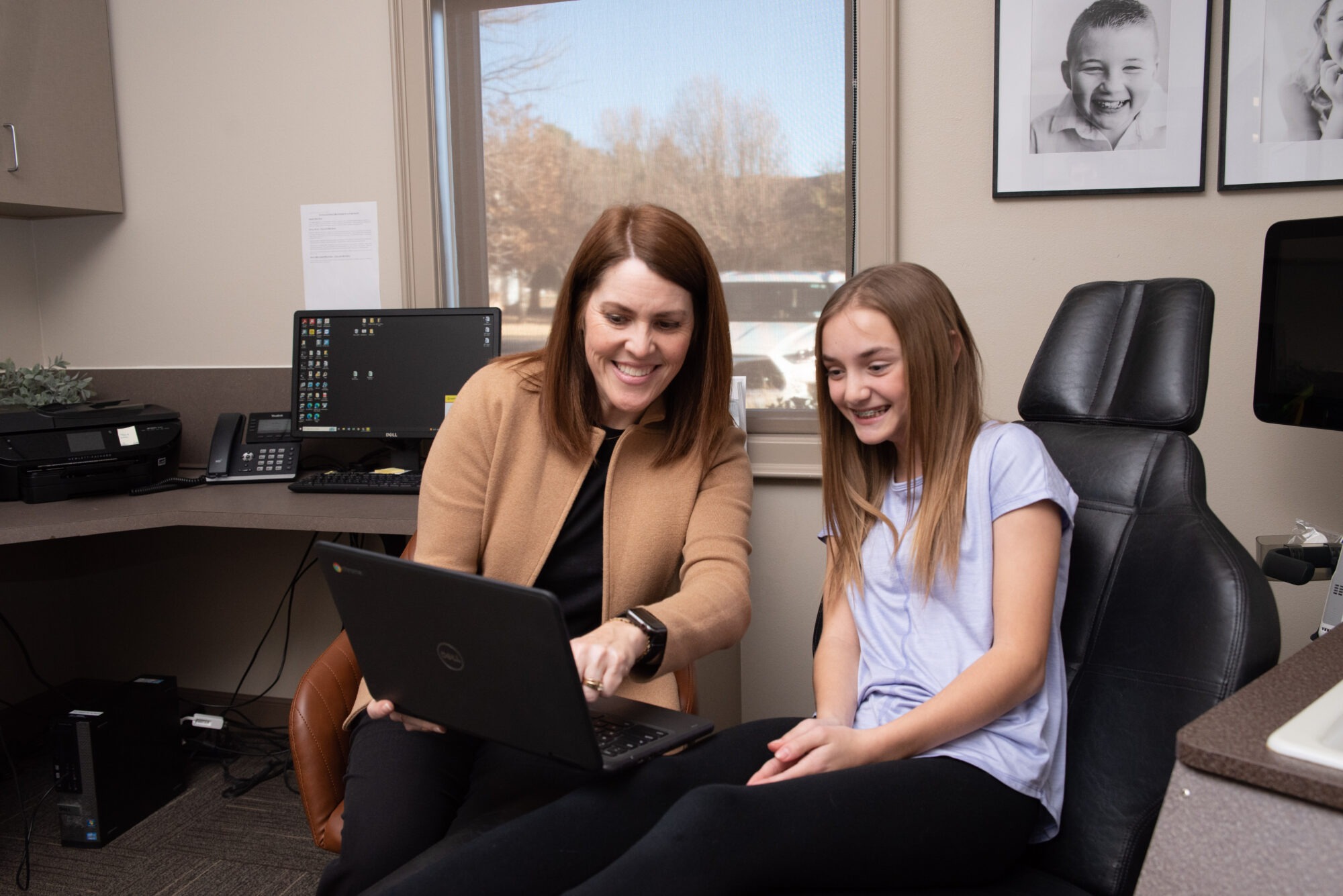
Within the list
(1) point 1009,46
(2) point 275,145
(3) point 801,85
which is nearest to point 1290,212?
(1) point 1009,46

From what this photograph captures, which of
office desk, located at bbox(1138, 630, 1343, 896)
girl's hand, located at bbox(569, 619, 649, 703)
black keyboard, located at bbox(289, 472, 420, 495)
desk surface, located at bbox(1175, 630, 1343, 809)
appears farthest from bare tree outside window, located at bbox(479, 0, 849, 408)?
office desk, located at bbox(1138, 630, 1343, 896)

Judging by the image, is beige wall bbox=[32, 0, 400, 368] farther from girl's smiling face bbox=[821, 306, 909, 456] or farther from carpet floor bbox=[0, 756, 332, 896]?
girl's smiling face bbox=[821, 306, 909, 456]

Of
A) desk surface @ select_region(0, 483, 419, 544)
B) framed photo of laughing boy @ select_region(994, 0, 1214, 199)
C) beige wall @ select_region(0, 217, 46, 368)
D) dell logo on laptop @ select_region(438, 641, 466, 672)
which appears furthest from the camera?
beige wall @ select_region(0, 217, 46, 368)

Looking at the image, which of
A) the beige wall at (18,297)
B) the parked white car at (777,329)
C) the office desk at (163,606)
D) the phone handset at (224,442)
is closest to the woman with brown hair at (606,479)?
the parked white car at (777,329)

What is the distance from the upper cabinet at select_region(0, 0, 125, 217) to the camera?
2.32 metres

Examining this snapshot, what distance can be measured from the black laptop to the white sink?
1.87 ft

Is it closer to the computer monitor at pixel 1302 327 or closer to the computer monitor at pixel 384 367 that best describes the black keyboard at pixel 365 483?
the computer monitor at pixel 384 367

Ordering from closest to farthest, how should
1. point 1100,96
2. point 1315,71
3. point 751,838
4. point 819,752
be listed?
point 751,838
point 819,752
point 1315,71
point 1100,96

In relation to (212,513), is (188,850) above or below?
below

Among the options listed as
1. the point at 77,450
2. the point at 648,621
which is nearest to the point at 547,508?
the point at 648,621

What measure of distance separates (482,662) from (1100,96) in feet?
5.72

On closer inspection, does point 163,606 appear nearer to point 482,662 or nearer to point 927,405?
point 482,662

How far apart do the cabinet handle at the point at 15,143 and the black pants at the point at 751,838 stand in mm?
2156

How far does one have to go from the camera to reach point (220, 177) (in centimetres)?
257
